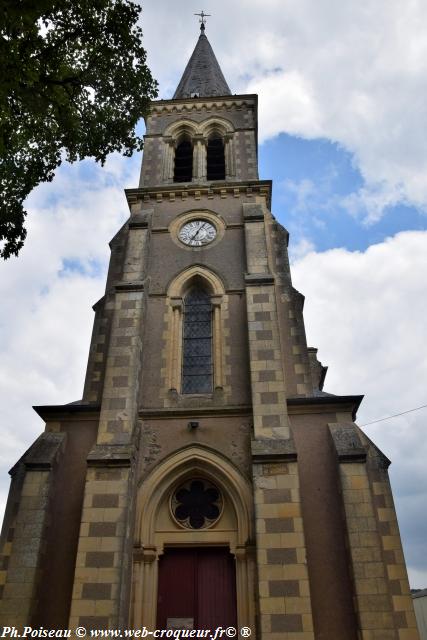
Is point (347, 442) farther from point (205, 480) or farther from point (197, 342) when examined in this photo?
point (197, 342)

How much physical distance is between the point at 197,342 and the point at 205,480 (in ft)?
11.9

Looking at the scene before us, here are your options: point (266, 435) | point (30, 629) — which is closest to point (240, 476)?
point (266, 435)

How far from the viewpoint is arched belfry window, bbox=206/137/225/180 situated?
17.7 metres

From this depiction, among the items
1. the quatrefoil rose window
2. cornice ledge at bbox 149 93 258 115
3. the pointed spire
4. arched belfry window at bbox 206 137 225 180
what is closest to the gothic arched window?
the quatrefoil rose window

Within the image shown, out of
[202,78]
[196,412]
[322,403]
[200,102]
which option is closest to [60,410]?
[196,412]

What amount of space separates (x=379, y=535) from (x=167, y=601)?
14.4ft

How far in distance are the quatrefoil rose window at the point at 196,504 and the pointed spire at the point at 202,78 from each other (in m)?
15.6

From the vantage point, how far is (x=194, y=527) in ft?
35.1

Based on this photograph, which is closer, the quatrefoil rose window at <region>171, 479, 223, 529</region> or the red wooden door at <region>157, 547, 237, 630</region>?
the red wooden door at <region>157, 547, 237, 630</region>

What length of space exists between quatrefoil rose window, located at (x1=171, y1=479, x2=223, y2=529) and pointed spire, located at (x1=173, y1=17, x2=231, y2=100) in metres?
15.6

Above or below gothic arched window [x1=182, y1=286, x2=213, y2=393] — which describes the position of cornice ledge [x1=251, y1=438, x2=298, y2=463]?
below

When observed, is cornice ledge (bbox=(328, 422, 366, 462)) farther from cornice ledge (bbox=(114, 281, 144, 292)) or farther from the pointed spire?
the pointed spire

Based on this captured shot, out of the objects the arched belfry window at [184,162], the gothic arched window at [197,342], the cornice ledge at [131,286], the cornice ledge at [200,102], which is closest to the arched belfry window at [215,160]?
the arched belfry window at [184,162]

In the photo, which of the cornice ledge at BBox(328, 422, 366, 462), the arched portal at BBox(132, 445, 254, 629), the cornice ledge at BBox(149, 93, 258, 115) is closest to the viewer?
the arched portal at BBox(132, 445, 254, 629)
